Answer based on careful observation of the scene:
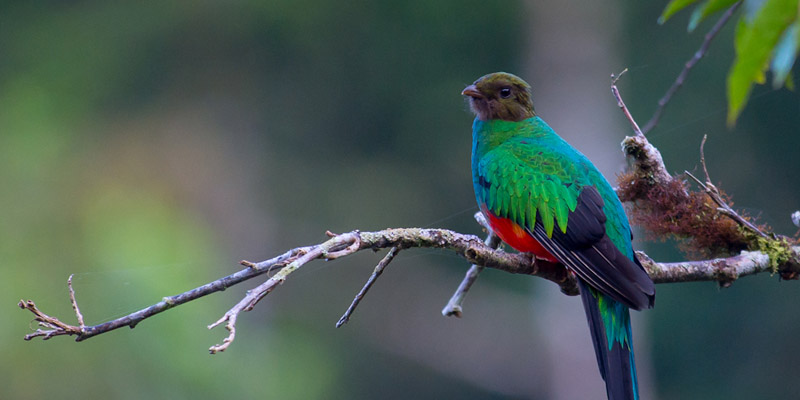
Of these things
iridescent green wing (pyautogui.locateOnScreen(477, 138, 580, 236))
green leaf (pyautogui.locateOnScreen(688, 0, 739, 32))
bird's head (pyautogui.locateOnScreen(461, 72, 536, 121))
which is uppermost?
bird's head (pyautogui.locateOnScreen(461, 72, 536, 121))

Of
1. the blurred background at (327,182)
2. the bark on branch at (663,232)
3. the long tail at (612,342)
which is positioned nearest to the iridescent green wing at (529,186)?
the bark on branch at (663,232)

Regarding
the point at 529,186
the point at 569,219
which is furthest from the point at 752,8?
the point at 529,186

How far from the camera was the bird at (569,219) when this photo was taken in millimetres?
3000

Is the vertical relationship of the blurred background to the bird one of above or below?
above

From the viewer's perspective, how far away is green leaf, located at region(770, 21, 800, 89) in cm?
110

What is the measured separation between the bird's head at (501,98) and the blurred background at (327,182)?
6513 mm

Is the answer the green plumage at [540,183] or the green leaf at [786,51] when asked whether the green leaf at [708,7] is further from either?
the green plumage at [540,183]

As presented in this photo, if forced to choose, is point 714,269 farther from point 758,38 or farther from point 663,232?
point 758,38

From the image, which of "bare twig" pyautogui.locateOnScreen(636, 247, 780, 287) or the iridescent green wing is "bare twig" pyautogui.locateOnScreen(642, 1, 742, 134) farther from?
"bare twig" pyautogui.locateOnScreen(636, 247, 780, 287)

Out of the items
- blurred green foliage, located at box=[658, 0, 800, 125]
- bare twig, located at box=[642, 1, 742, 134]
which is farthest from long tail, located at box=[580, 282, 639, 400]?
blurred green foliage, located at box=[658, 0, 800, 125]

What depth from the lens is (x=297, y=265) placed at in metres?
2.12

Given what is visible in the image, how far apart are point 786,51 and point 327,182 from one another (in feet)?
45.4

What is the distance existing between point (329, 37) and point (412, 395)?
7009mm

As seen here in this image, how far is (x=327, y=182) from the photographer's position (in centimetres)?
1485
